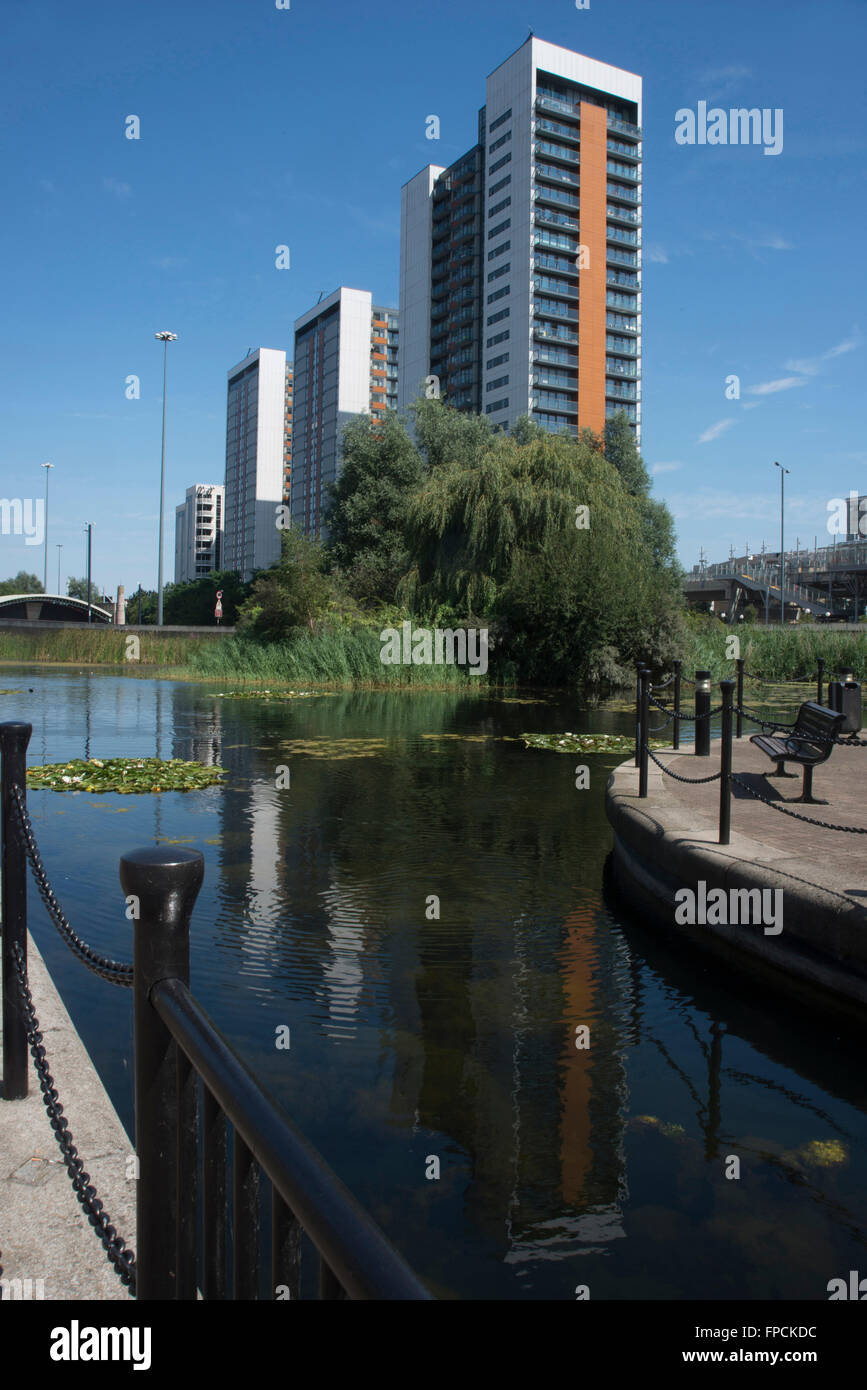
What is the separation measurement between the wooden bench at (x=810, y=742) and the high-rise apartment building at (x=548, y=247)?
74.1 m

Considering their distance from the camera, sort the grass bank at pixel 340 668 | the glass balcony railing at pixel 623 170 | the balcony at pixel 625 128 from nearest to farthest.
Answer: the grass bank at pixel 340 668 → the balcony at pixel 625 128 → the glass balcony railing at pixel 623 170

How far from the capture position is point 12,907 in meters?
3.15

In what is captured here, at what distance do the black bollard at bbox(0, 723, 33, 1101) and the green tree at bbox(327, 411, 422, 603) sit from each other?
37.0m

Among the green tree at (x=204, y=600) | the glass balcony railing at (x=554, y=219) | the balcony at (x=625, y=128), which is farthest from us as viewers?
the green tree at (x=204, y=600)

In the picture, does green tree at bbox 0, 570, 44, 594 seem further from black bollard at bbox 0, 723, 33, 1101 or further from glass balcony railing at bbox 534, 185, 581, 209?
black bollard at bbox 0, 723, 33, 1101

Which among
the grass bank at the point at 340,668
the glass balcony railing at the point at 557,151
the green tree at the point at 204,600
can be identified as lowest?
the grass bank at the point at 340,668

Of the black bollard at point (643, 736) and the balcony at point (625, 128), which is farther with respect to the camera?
the balcony at point (625, 128)

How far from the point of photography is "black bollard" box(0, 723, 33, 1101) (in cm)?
307

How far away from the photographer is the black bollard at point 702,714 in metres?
9.45

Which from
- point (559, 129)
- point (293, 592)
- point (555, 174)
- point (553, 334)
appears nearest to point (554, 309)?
point (553, 334)

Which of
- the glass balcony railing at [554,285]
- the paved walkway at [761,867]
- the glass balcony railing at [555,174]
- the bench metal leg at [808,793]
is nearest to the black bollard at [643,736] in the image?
the paved walkway at [761,867]

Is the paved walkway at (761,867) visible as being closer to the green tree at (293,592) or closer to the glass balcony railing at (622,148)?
the green tree at (293,592)

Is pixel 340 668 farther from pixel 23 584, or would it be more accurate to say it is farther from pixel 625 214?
pixel 23 584

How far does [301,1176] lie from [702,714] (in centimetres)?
845
